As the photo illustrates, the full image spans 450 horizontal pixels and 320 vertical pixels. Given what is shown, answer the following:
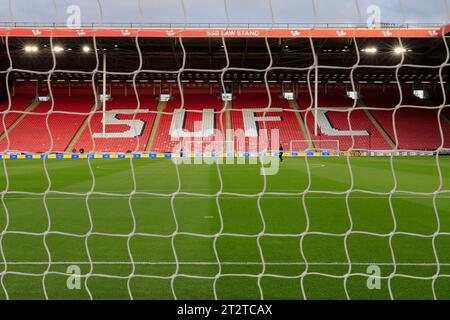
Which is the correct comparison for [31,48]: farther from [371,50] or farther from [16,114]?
[371,50]

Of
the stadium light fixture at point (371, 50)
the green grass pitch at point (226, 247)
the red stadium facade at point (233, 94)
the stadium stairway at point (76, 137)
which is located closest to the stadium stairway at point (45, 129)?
the red stadium facade at point (233, 94)

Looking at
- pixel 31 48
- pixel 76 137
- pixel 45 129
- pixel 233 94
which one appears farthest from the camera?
pixel 233 94

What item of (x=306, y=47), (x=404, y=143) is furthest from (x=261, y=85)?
(x=404, y=143)

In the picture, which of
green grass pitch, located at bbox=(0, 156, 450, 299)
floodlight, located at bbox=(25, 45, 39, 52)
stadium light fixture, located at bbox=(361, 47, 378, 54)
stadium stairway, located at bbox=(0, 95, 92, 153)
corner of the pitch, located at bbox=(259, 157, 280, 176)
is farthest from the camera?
stadium stairway, located at bbox=(0, 95, 92, 153)

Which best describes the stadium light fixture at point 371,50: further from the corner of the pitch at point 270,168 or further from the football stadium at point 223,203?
the corner of the pitch at point 270,168

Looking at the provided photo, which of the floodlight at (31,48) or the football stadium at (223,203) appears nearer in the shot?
the football stadium at (223,203)

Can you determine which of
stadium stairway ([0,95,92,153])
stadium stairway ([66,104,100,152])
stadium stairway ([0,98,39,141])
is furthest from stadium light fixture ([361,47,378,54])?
stadium stairway ([0,98,39,141])

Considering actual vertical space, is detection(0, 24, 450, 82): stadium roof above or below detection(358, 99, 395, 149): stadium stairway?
above

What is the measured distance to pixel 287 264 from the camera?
12.2 feet

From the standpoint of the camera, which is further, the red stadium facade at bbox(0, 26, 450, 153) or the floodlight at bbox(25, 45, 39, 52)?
the red stadium facade at bbox(0, 26, 450, 153)

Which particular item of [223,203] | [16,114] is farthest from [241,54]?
[223,203]

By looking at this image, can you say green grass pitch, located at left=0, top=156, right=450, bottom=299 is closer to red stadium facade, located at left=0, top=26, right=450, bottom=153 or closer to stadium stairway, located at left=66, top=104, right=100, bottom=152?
→ red stadium facade, located at left=0, top=26, right=450, bottom=153
